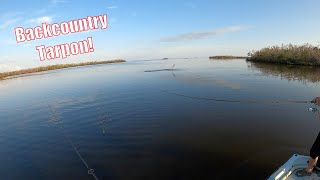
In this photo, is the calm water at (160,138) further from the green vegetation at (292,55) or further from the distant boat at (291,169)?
the green vegetation at (292,55)

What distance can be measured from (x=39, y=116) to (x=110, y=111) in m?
5.65

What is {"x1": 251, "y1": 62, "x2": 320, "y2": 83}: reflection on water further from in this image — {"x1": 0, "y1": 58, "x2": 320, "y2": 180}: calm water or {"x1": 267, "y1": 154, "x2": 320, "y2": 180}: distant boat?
{"x1": 267, "y1": 154, "x2": 320, "y2": 180}: distant boat

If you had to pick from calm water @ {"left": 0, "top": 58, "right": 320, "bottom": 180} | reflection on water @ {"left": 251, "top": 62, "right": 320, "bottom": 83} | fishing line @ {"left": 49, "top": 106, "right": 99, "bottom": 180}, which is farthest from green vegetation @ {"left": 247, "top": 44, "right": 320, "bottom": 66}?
fishing line @ {"left": 49, "top": 106, "right": 99, "bottom": 180}

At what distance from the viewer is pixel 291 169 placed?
24.2 feet

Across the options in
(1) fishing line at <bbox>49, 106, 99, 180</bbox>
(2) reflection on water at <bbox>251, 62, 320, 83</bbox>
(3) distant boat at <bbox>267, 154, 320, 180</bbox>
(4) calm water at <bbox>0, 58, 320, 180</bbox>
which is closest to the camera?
(3) distant boat at <bbox>267, 154, 320, 180</bbox>

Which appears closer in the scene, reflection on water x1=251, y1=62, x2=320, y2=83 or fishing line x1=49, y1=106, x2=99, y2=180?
fishing line x1=49, y1=106, x2=99, y2=180

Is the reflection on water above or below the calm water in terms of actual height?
above

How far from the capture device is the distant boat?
7.03 metres

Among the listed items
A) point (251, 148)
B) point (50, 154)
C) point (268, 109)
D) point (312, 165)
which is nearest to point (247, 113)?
point (268, 109)

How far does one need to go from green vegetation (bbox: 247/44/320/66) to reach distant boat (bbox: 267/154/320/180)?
42640mm

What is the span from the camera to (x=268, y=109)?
17391 millimetres

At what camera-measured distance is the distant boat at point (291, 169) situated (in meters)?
7.03

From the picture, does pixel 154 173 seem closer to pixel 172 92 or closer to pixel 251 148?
pixel 251 148

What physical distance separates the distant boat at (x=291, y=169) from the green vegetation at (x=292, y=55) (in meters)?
42.6
